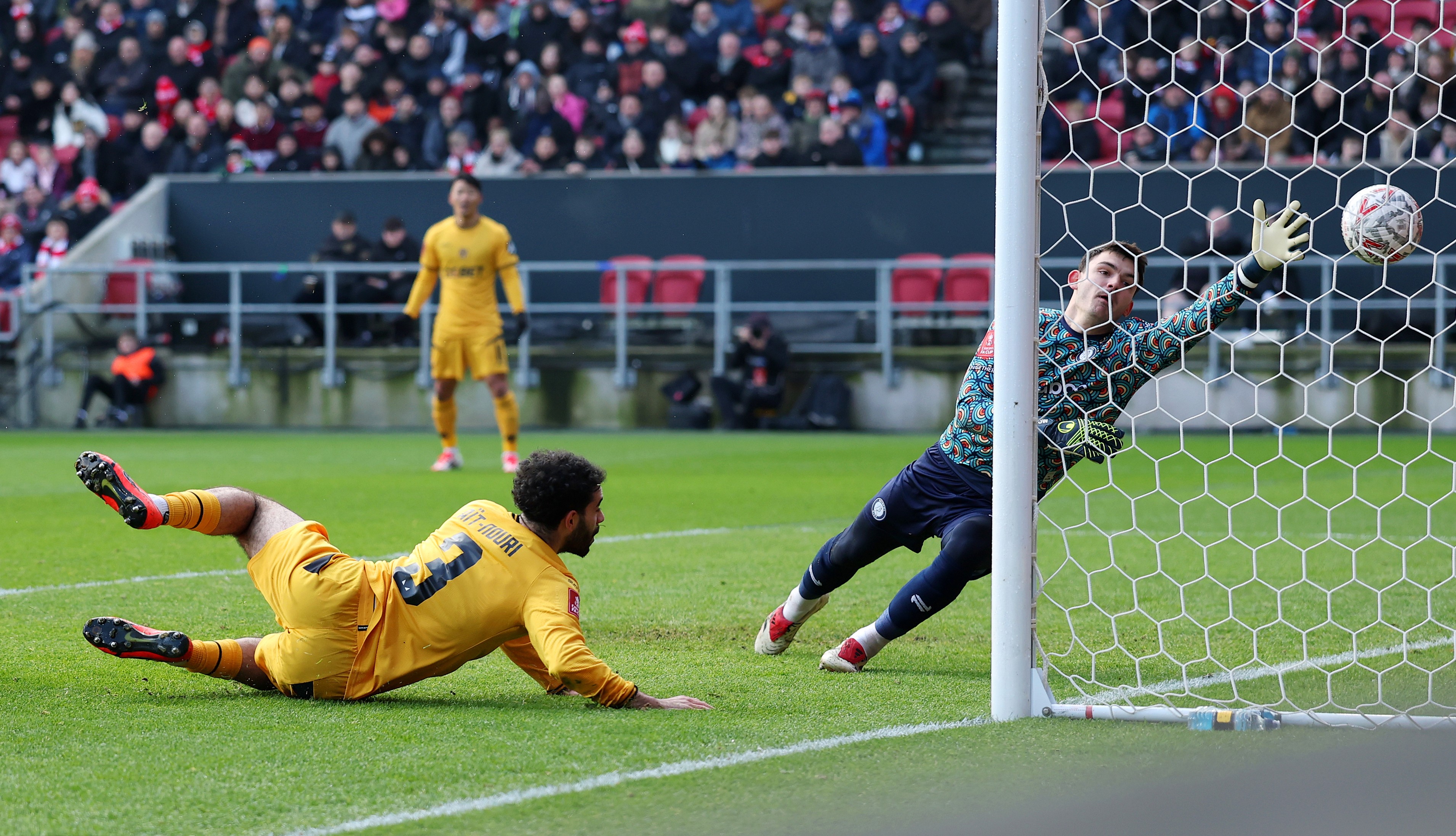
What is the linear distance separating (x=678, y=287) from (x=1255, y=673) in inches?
571

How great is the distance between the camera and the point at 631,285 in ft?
62.4

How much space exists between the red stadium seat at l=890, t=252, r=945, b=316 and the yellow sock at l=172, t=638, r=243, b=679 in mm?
13846

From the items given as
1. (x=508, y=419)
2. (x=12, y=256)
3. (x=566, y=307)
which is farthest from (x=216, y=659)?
(x=12, y=256)

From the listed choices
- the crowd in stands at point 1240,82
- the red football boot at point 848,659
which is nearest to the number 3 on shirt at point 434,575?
the red football boot at point 848,659

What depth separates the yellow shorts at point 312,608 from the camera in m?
4.09

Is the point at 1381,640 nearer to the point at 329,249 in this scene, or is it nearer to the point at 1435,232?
the point at 1435,232

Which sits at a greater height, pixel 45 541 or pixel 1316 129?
pixel 1316 129

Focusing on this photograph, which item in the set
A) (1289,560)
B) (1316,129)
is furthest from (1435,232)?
(1289,560)

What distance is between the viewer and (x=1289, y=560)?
23.7ft

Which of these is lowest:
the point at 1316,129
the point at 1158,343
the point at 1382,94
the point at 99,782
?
the point at 99,782

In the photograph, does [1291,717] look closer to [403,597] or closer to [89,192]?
[403,597]

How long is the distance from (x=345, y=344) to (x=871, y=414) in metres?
6.03

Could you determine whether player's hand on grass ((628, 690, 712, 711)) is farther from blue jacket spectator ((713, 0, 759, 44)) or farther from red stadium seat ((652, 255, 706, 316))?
blue jacket spectator ((713, 0, 759, 44))

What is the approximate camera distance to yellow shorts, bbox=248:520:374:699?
409 cm
